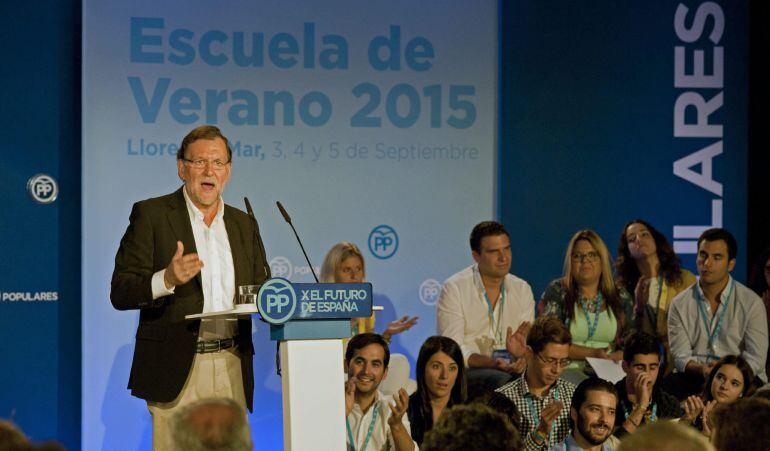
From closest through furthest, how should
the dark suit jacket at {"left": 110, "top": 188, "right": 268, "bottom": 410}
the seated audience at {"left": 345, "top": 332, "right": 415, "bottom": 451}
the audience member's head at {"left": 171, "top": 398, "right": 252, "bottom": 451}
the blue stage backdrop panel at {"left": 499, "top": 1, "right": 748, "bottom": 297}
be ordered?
1. the audience member's head at {"left": 171, "top": 398, "right": 252, "bottom": 451}
2. the dark suit jacket at {"left": 110, "top": 188, "right": 268, "bottom": 410}
3. the seated audience at {"left": 345, "top": 332, "right": 415, "bottom": 451}
4. the blue stage backdrop panel at {"left": 499, "top": 1, "right": 748, "bottom": 297}

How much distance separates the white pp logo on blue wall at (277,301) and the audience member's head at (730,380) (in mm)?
2748

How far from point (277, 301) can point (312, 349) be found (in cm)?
18

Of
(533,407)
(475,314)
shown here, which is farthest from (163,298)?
(475,314)

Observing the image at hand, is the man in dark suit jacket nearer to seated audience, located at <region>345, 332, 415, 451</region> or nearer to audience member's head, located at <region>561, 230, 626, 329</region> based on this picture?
seated audience, located at <region>345, 332, 415, 451</region>

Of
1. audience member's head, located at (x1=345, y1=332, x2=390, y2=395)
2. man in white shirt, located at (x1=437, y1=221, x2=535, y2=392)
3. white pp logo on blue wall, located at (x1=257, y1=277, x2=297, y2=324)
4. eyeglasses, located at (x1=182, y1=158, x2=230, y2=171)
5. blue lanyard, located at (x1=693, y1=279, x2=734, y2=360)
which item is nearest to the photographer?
white pp logo on blue wall, located at (x1=257, y1=277, x2=297, y2=324)

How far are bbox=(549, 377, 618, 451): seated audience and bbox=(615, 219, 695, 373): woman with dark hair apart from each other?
5.03 ft

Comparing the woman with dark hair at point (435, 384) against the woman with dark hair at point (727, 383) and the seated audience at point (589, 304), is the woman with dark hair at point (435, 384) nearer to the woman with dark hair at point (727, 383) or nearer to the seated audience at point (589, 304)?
the seated audience at point (589, 304)

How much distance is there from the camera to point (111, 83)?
5.68m

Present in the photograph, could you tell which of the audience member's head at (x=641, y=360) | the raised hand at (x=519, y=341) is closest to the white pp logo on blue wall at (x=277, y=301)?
the raised hand at (x=519, y=341)

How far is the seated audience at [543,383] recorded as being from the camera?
463 centimetres

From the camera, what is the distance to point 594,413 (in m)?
4.18

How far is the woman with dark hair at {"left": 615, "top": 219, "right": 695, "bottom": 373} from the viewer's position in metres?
5.72

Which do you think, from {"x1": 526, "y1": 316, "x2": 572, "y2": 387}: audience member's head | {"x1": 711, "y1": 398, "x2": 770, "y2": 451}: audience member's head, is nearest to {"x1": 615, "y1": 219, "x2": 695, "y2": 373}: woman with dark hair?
{"x1": 526, "y1": 316, "x2": 572, "y2": 387}: audience member's head

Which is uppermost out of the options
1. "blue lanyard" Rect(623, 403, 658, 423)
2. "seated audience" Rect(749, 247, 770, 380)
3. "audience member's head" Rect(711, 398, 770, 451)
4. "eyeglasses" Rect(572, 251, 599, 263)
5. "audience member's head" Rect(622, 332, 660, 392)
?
"eyeglasses" Rect(572, 251, 599, 263)
